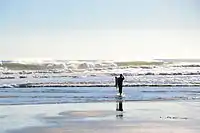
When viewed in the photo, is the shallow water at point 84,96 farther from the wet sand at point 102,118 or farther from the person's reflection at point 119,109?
the wet sand at point 102,118

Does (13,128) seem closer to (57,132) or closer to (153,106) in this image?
(57,132)

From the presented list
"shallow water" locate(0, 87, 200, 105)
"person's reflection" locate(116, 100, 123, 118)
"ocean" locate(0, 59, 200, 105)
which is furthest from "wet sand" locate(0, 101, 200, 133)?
"ocean" locate(0, 59, 200, 105)

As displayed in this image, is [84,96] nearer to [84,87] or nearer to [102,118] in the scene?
[84,87]

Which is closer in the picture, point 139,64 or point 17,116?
point 17,116

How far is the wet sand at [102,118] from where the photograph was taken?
14.4 meters

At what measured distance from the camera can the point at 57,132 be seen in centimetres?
1386

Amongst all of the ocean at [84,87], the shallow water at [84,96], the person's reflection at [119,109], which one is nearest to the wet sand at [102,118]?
the person's reflection at [119,109]

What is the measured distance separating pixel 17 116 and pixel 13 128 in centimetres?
312

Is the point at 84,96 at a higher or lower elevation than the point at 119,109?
higher

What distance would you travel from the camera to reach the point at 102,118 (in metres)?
16.9

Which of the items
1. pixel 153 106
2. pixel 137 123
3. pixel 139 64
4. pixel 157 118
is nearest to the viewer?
pixel 137 123

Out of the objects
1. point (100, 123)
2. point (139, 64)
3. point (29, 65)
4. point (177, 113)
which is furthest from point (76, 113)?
point (139, 64)

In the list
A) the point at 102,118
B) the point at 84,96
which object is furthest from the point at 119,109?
the point at 84,96

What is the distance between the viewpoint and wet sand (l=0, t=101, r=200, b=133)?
1438 centimetres
